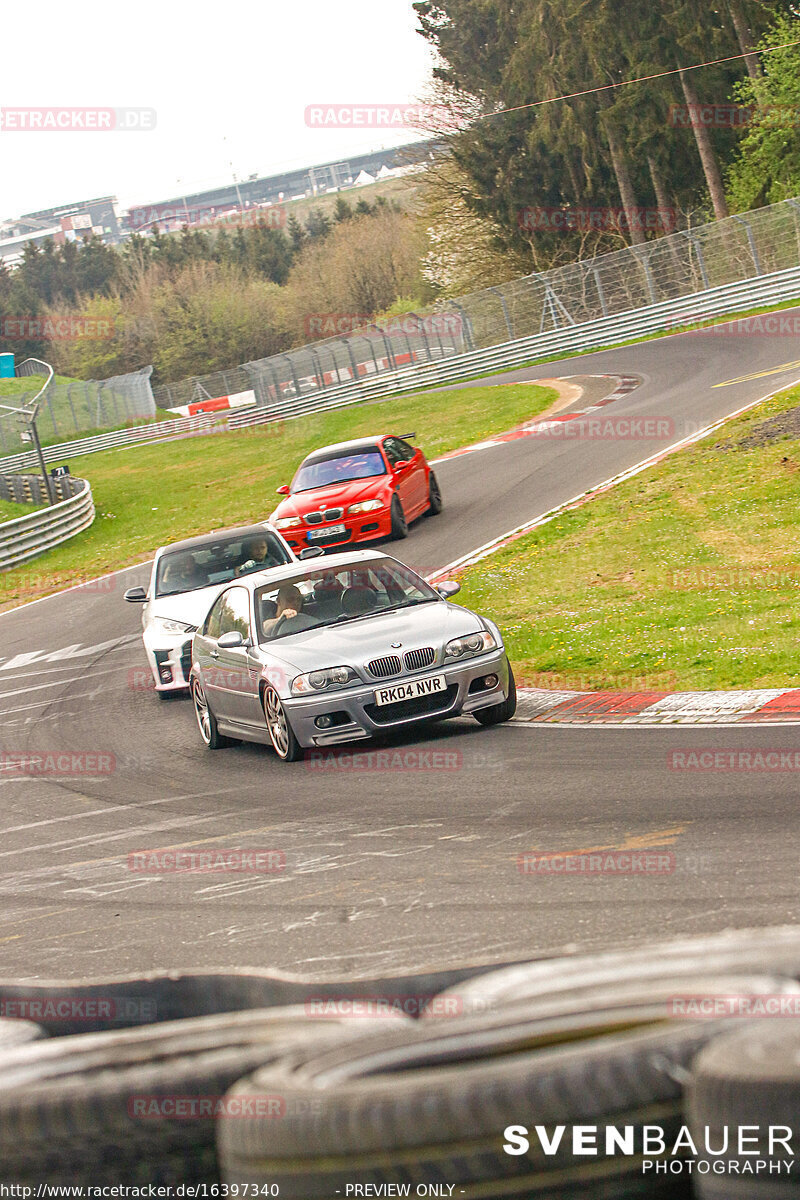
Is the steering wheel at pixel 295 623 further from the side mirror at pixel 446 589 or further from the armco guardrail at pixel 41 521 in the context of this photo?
the armco guardrail at pixel 41 521

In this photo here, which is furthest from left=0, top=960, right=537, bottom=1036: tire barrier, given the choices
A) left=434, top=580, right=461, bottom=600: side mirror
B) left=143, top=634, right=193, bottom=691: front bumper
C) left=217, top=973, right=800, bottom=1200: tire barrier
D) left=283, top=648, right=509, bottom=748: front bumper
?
left=143, top=634, right=193, bottom=691: front bumper

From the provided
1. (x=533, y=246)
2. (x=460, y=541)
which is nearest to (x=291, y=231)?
(x=533, y=246)

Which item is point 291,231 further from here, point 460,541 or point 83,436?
point 460,541

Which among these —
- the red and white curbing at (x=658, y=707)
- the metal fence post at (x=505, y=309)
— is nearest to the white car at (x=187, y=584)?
the red and white curbing at (x=658, y=707)

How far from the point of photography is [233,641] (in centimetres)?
1063

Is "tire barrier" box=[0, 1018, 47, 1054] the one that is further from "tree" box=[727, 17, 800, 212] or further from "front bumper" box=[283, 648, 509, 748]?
"tree" box=[727, 17, 800, 212]

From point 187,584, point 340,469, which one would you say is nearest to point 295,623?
point 187,584

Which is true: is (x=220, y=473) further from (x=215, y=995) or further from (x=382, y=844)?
(x=215, y=995)

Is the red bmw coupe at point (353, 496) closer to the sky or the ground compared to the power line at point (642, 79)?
closer to the ground

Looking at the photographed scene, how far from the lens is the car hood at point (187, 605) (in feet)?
47.0

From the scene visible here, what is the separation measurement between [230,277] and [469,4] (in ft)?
186

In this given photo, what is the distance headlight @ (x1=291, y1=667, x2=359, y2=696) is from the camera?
31.6ft

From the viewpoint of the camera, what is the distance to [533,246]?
5625 centimetres

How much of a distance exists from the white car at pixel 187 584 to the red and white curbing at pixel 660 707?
15.4 ft
